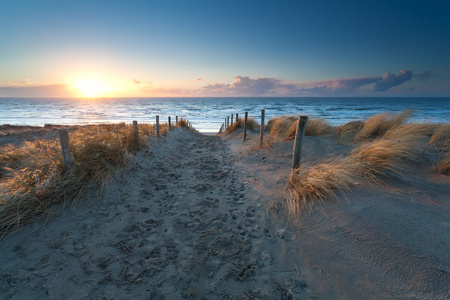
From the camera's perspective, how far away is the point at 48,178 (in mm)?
3900

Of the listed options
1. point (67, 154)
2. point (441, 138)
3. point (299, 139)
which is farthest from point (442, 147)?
point (67, 154)

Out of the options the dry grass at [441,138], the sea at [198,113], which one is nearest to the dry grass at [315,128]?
the sea at [198,113]

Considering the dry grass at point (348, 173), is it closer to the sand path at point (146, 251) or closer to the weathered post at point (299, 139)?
the weathered post at point (299, 139)

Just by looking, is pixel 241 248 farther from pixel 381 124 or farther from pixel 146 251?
pixel 381 124

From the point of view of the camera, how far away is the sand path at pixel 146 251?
7.86 feet

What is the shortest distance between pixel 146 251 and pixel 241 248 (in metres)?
1.47

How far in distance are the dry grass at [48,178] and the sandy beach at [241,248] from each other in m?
0.25

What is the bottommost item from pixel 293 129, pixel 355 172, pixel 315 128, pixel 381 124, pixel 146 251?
pixel 146 251

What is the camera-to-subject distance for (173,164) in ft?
24.5

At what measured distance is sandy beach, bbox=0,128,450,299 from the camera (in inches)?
91.7

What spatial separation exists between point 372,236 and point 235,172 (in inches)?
158

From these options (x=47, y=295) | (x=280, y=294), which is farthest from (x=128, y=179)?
(x=280, y=294)

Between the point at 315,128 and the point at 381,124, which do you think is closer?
the point at 381,124

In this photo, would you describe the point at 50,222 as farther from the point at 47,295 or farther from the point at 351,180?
the point at 351,180
